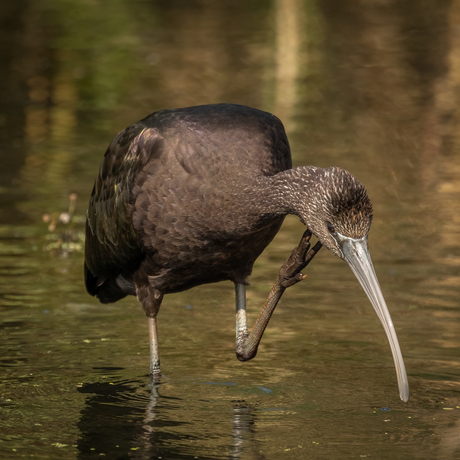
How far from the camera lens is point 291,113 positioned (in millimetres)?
18719

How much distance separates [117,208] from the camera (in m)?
7.72

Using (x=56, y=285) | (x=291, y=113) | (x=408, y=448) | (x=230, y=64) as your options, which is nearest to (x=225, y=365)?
(x=408, y=448)

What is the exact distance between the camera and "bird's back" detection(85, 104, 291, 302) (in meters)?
6.98

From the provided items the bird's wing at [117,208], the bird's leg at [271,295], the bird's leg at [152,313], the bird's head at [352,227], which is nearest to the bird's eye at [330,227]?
the bird's head at [352,227]

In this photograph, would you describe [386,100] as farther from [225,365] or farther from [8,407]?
[8,407]

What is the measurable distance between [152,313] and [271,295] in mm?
828

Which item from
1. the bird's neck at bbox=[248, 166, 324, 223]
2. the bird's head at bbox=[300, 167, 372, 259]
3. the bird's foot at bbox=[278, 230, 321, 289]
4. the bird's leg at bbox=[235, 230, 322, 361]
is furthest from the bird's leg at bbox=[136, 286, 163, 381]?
the bird's head at bbox=[300, 167, 372, 259]

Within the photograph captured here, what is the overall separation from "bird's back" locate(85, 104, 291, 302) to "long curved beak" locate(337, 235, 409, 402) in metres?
0.75

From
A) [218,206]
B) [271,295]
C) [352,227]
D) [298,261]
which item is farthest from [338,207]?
[271,295]

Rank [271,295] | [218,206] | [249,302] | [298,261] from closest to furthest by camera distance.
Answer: [218,206] < [298,261] < [271,295] < [249,302]

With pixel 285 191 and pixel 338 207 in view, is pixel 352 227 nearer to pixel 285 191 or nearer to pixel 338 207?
pixel 338 207

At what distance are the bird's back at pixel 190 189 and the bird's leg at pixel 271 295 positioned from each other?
0.81ft

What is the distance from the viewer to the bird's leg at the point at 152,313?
7.71 m

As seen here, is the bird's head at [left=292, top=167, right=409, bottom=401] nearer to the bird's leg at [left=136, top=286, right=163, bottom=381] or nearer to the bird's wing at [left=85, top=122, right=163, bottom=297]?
the bird's wing at [left=85, top=122, right=163, bottom=297]
